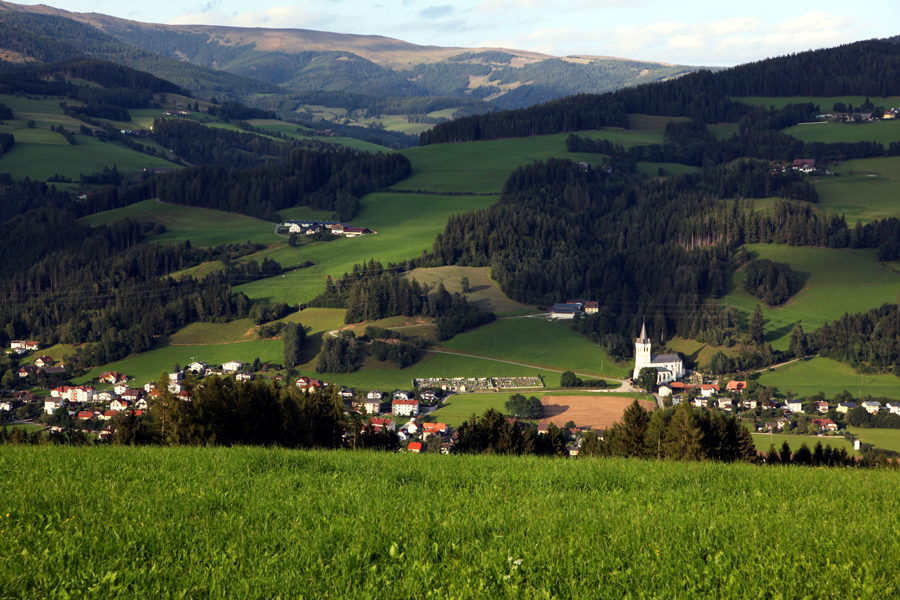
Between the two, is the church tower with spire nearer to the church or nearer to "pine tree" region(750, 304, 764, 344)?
the church

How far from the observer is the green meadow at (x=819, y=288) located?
127 m

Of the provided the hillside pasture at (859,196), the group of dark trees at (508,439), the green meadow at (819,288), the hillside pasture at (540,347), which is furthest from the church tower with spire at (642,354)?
the group of dark trees at (508,439)

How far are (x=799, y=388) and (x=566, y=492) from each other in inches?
4042

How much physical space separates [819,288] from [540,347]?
57.6 m

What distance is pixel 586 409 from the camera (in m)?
91.6

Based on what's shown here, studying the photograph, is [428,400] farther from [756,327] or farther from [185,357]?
[756,327]

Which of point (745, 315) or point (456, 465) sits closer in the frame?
point (456, 465)

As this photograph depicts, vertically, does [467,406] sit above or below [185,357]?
above

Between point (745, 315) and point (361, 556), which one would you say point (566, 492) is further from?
point (745, 315)

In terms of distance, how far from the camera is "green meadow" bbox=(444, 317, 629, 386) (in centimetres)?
11400

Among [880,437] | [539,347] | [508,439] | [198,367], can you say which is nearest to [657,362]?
[539,347]

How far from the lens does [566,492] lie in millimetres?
13078

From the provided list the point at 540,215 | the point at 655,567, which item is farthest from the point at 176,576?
the point at 540,215

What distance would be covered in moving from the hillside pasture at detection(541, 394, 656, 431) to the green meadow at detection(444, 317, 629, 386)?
1401 centimetres
